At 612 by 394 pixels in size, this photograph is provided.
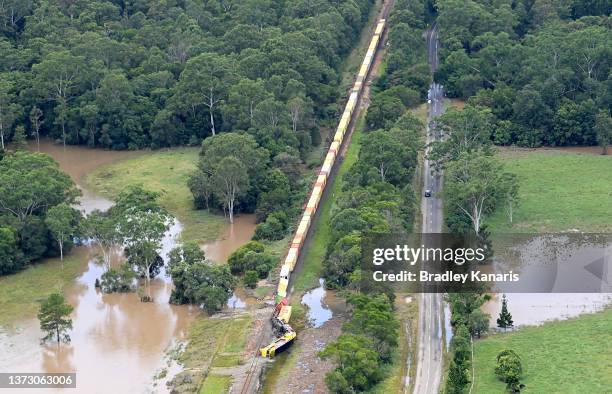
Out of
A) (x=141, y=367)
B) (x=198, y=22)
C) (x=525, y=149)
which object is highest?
(x=198, y=22)

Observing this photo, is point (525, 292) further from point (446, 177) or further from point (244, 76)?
point (244, 76)

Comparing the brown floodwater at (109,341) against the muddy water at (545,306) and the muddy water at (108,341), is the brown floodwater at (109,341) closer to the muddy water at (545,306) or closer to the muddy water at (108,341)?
the muddy water at (108,341)

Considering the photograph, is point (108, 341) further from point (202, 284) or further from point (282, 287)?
point (282, 287)

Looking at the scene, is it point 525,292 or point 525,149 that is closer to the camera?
point 525,292

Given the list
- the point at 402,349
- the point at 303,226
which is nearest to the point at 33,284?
the point at 303,226

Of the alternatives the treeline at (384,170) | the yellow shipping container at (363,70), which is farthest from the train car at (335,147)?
the yellow shipping container at (363,70)

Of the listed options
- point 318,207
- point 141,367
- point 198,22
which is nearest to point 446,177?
point 318,207
